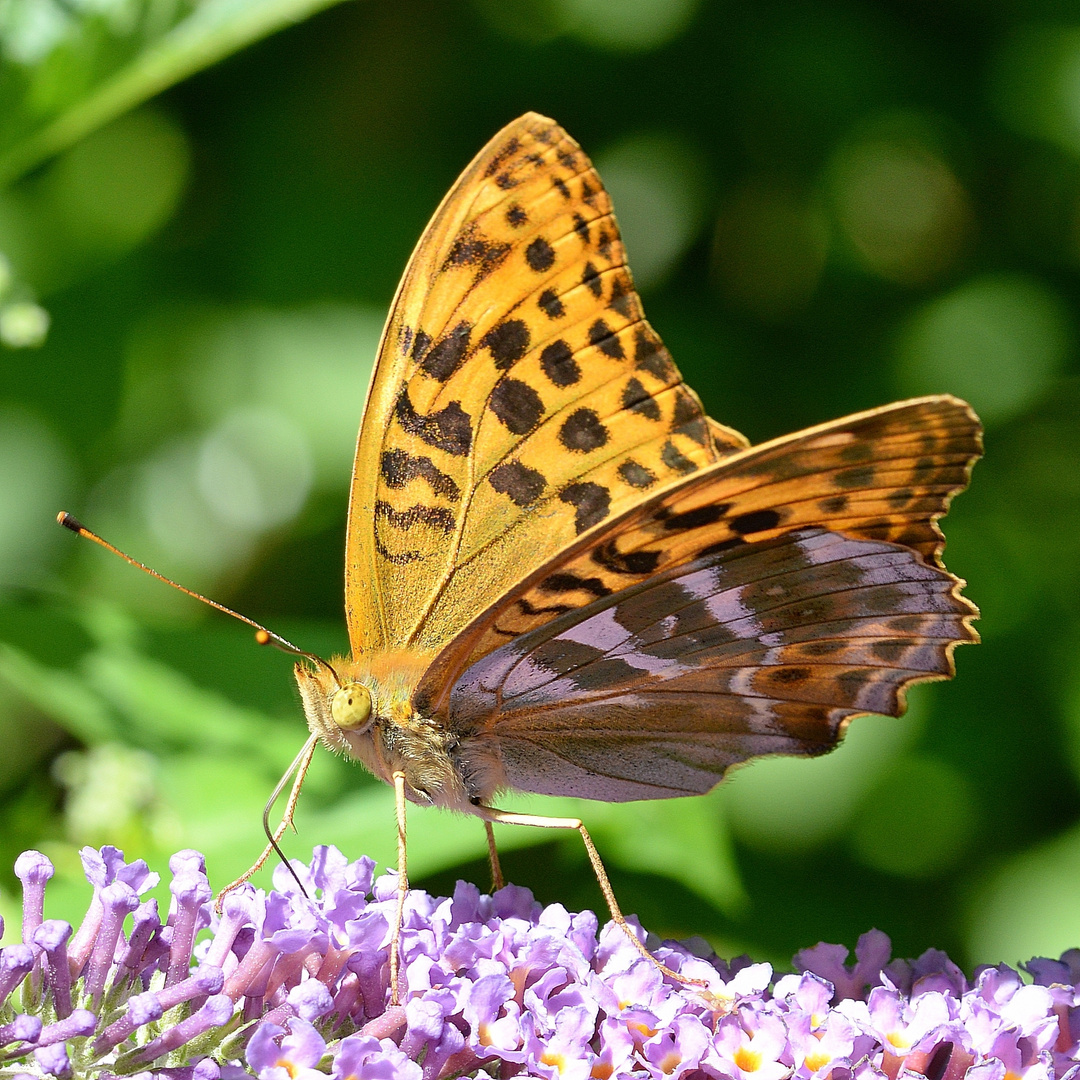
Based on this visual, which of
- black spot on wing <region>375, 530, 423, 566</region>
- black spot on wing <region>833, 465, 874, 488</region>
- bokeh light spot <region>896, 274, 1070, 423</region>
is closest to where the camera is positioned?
black spot on wing <region>833, 465, 874, 488</region>

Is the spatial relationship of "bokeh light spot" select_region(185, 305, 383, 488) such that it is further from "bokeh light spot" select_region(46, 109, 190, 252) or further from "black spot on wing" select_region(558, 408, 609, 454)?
"black spot on wing" select_region(558, 408, 609, 454)

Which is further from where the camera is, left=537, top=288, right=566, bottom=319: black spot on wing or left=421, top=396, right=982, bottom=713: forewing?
left=537, top=288, right=566, bottom=319: black spot on wing

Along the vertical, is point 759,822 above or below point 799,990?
above

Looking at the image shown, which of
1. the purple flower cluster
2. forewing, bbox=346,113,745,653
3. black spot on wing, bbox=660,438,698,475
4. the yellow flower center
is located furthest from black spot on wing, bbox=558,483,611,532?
the yellow flower center

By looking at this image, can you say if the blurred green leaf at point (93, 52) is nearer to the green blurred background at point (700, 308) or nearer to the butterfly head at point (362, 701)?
the green blurred background at point (700, 308)

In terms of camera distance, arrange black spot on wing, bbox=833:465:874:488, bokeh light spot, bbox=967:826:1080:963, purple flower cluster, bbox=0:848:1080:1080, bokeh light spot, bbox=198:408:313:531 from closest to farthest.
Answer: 1. purple flower cluster, bbox=0:848:1080:1080
2. black spot on wing, bbox=833:465:874:488
3. bokeh light spot, bbox=967:826:1080:963
4. bokeh light spot, bbox=198:408:313:531

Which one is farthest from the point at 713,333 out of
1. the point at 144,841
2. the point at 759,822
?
the point at 144,841

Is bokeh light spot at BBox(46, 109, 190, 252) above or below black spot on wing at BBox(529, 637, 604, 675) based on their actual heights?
above

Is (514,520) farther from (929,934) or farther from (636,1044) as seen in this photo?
(929,934)

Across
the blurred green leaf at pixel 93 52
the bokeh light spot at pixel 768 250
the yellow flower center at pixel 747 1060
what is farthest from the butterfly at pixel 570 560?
the bokeh light spot at pixel 768 250
